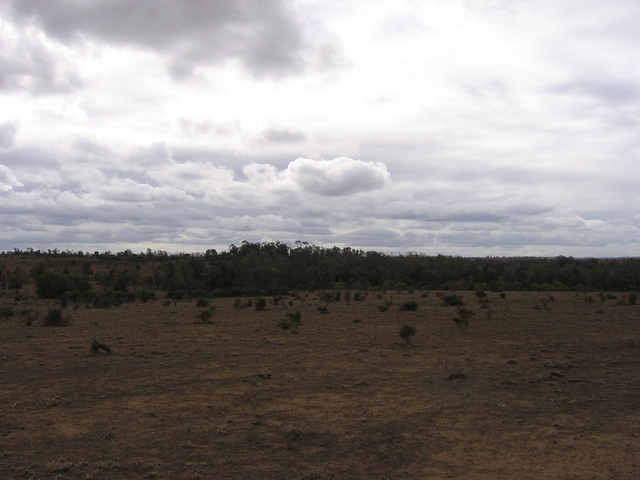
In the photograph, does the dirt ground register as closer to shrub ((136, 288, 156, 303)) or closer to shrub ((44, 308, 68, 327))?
shrub ((44, 308, 68, 327))

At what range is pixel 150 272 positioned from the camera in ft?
282

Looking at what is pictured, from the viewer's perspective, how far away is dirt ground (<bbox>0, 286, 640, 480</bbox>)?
25.9 feet

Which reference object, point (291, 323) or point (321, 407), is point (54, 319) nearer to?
point (291, 323)

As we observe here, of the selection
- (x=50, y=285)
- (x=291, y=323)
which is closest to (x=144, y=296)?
(x=50, y=285)

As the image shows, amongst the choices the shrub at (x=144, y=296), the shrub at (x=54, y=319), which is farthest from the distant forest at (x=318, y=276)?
the shrub at (x=54, y=319)

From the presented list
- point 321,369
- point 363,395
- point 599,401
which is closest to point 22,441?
point 363,395

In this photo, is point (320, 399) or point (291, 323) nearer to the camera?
point (320, 399)

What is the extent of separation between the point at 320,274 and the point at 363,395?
6072 centimetres

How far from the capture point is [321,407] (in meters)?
11.1

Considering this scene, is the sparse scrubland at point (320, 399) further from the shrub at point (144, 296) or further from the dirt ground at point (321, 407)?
the shrub at point (144, 296)

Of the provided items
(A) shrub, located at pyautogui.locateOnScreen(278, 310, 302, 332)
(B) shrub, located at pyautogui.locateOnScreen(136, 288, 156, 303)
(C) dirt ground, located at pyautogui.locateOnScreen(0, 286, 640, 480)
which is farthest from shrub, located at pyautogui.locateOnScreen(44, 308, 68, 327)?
(B) shrub, located at pyautogui.locateOnScreen(136, 288, 156, 303)

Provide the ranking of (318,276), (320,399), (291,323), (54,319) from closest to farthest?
1. (320,399)
2. (291,323)
3. (54,319)
4. (318,276)

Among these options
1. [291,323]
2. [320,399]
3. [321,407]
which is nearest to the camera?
[321,407]

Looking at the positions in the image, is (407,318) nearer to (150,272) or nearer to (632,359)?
(632,359)
